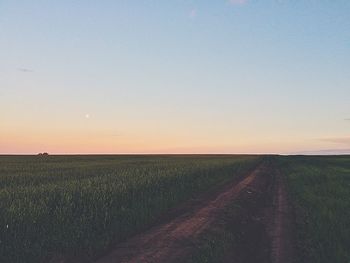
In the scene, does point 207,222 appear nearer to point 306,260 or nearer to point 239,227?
point 239,227

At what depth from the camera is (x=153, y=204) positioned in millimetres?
16797

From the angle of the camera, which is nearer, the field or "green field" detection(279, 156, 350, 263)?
the field

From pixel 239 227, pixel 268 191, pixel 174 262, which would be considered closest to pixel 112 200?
pixel 239 227

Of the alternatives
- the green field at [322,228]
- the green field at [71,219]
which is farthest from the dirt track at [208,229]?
the green field at [71,219]

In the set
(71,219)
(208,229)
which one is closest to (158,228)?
(208,229)

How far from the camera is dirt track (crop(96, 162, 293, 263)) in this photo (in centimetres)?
1018

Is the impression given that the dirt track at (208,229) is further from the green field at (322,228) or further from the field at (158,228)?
the green field at (322,228)

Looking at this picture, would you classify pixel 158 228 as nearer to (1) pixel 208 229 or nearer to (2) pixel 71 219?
(1) pixel 208 229

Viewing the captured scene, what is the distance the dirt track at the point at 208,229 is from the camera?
1018 centimetres

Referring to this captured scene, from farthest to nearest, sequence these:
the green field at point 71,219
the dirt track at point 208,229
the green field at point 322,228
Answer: the green field at point 322,228
the dirt track at point 208,229
the green field at point 71,219

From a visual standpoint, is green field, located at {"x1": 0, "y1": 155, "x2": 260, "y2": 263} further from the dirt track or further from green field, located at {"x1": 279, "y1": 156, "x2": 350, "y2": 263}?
green field, located at {"x1": 279, "y1": 156, "x2": 350, "y2": 263}

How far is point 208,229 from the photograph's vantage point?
13211 mm

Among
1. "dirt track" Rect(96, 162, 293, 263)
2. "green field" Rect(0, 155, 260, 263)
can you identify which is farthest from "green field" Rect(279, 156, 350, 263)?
"green field" Rect(0, 155, 260, 263)

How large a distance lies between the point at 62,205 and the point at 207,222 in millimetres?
4732
